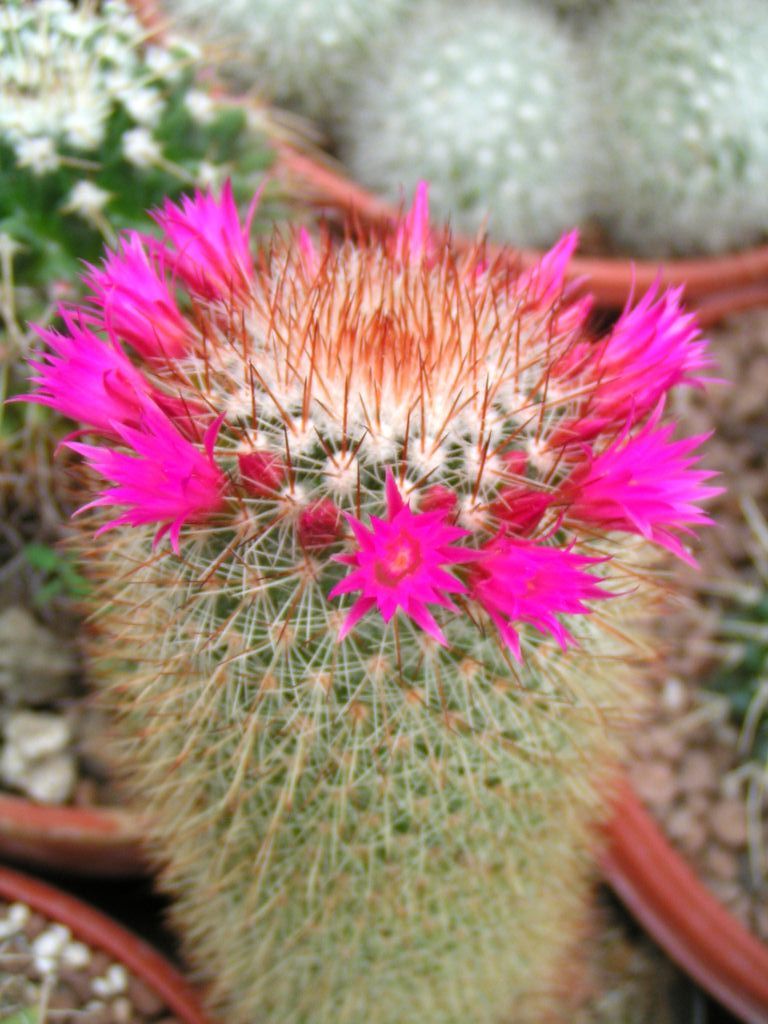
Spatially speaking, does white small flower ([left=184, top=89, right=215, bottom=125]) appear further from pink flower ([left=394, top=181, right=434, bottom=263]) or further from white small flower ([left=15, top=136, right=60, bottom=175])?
pink flower ([left=394, top=181, right=434, bottom=263])

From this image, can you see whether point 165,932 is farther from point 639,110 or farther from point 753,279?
point 639,110

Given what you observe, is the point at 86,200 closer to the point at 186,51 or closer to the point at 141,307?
the point at 186,51

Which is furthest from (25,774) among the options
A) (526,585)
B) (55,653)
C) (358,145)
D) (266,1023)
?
(358,145)

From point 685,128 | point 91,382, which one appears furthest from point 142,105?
point 685,128

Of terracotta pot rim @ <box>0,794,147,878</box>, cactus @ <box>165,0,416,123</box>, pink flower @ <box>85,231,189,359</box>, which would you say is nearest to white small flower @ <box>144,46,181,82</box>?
pink flower @ <box>85,231,189,359</box>

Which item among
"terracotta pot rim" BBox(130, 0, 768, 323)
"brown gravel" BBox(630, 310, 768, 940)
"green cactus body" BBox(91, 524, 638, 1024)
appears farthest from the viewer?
"terracotta pot rim" BBox(130, 0, 768, 323)
